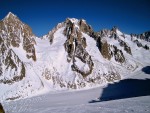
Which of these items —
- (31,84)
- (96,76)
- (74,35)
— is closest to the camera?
(31,84)

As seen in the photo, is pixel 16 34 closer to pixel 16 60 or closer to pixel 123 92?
pixel 16 60

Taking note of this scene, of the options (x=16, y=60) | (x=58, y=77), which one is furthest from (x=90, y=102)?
(x=16, y=60)

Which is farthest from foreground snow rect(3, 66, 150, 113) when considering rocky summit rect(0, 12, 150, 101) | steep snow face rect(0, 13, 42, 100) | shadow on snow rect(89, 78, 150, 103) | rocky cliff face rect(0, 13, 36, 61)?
rocky cliff face rect(0, 13, 36, 61)

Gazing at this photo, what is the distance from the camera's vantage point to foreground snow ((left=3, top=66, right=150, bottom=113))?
76.8 feet

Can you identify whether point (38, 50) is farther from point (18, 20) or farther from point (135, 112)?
point (135, 112)

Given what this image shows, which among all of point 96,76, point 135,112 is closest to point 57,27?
point 96,76

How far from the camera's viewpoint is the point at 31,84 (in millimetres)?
69000

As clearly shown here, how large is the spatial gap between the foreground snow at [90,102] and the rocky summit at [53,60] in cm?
769

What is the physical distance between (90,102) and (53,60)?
125 ft

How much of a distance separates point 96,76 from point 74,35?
22.4 meters

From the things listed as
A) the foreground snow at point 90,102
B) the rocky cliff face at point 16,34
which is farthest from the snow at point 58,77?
the rocky cliff face at point 16,34

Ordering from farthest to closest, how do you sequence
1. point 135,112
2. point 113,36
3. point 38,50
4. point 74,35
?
point 113,36
point 74,35
point 38,50
point 135,112

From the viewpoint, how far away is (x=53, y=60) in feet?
275

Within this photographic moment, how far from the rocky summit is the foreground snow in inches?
303
